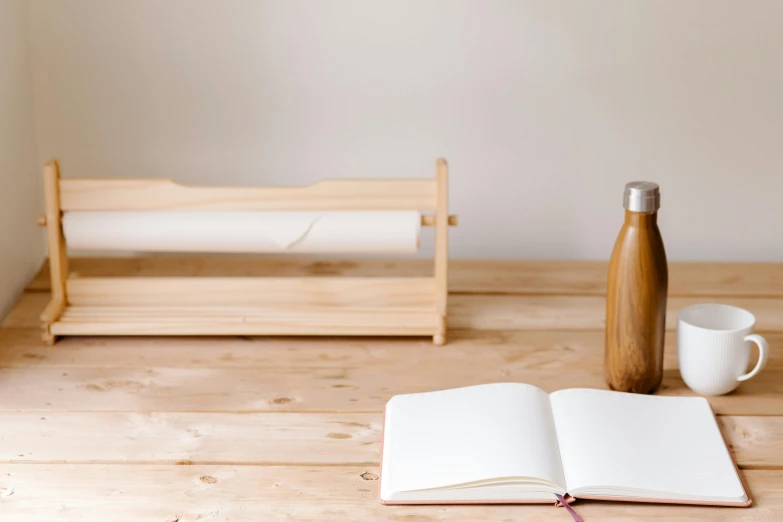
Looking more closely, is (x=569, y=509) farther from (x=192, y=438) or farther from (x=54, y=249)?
(x=54, y=249)

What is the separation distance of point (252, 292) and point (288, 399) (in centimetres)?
24

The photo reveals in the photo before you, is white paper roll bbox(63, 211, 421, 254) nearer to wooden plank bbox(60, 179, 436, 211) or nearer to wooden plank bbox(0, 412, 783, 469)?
wooden plank bbox(60, 179, 436, 211)

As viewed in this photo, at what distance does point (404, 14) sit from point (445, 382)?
62cm

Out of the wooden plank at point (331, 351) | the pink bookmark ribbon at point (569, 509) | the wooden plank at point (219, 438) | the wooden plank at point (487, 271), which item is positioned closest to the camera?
the pink bookmark ribbon at point (569, 509)

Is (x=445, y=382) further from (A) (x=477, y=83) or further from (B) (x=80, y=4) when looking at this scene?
(B) (x=80, y=4)

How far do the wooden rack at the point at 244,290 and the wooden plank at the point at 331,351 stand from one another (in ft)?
0.06

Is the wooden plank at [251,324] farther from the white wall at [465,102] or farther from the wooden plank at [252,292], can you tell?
the white wall at [465,102]

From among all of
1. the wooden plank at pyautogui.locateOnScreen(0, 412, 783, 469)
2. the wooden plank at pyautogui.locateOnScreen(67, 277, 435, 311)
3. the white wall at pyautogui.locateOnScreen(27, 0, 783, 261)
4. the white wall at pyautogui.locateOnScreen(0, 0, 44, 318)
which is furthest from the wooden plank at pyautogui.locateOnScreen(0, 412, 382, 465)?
the white wall at pyautogui.locateOnScreen(27, 0, 783, 261)

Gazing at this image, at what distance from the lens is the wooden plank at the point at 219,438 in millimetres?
981

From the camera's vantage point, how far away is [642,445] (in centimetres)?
97

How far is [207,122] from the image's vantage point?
1.50 meters

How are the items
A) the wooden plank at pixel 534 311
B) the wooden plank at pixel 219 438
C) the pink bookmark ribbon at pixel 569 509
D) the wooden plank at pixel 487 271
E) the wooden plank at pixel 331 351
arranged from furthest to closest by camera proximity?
the wooden plank at pixel 487 271 → the wooden plank at pixel 534 311 → the wooden plank at pixel 331 351 → the wooden plank at pixel 219 438 → the pink bookmark ribbon at pixel 569 509

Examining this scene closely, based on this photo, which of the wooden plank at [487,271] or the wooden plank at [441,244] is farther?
the wooden plank at [487,271]

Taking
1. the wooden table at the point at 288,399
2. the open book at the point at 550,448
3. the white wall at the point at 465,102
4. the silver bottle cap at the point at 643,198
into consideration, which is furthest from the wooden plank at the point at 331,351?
the white wall at the point at 465,102
